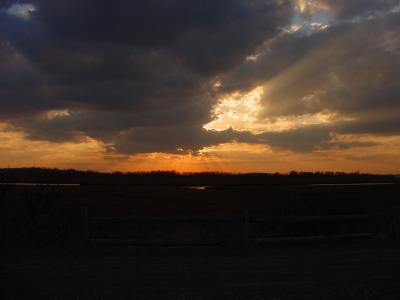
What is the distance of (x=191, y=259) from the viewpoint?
45.2 ft

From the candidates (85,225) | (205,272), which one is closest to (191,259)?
(205,272)

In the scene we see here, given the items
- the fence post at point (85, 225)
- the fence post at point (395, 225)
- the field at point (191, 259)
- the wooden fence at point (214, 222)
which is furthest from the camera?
the fence post at point (395, 225)

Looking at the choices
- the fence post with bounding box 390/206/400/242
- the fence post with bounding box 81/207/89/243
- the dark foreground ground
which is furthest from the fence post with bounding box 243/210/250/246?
the fence post with bounding box 390/206/400/242

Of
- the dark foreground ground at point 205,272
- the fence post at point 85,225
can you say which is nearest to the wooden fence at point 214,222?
the fence post at point 85,225

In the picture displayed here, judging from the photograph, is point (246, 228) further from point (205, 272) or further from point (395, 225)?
point (395, 225)

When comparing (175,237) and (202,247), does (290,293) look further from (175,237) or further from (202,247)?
(175,237)

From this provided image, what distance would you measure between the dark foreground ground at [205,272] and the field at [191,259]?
0.07 feet

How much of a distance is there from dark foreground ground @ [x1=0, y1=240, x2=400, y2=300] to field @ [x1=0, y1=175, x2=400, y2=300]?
0.02 metres

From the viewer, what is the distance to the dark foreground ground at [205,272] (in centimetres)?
990

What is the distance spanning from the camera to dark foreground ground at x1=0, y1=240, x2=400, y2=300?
32.5ft

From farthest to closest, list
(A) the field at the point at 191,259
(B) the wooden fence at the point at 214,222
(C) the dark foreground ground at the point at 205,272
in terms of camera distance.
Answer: (B) the wooden fence at the point at 214,222
(A) the field at the point at 191,259
(C) the dark foreground ground at the point at 205,272

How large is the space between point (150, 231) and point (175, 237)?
223 centimetres

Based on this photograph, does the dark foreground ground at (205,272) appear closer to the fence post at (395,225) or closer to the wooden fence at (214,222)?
the wooden fence at (214,222)

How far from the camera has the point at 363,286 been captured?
10.5m
